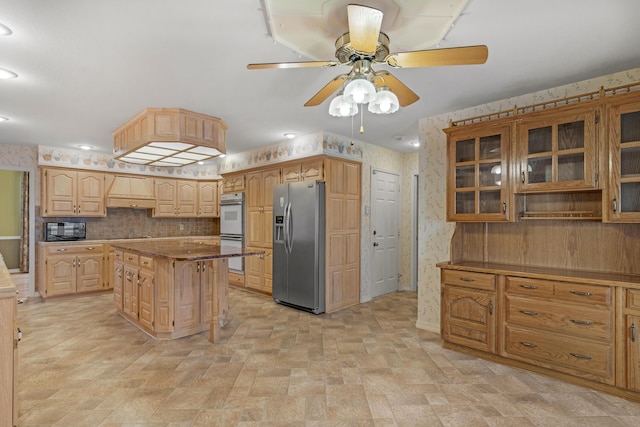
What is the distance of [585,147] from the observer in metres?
2.55

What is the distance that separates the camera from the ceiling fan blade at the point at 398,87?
194 cm

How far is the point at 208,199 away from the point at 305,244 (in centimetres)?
337

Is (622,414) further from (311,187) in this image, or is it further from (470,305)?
(311,187)

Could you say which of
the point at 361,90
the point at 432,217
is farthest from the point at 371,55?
the point at 432,217

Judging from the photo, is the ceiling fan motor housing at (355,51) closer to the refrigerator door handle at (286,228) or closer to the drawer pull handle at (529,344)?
the drawer pull handle at (529,344)

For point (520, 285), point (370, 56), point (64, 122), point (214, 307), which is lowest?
point (214, 307)

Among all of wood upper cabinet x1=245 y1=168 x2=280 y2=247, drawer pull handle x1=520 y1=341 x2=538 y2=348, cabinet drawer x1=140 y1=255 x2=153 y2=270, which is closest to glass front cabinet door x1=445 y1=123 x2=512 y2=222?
drawer pull handle x1=520 y1=341 x2=538 y2=348

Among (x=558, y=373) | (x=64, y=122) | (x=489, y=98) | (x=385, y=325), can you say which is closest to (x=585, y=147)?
(x=489, y=98)

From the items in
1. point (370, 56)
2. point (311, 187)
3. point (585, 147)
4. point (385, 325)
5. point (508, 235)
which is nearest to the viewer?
point (370, 56)

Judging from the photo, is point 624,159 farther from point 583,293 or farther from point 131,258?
point 131,258

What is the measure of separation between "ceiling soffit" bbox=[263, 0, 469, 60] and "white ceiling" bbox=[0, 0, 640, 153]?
141 mm

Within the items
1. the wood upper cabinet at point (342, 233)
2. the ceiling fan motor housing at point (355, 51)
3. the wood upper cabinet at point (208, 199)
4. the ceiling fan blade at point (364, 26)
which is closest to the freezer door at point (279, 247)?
the wood upper cabinet at point (342, 233)

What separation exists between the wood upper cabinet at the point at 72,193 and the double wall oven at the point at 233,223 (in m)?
2.01

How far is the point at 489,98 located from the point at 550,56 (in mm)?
838
